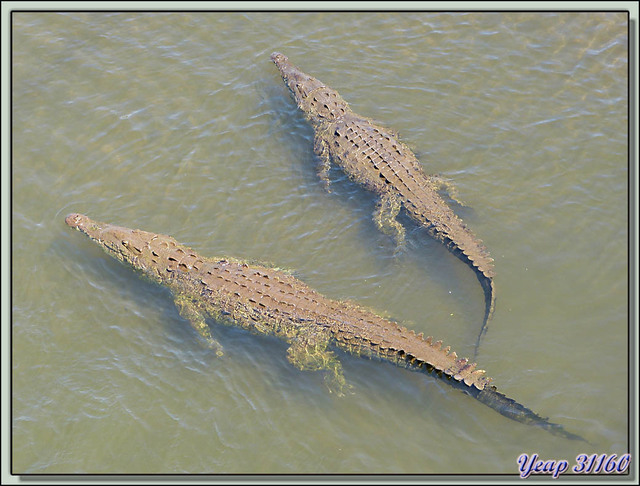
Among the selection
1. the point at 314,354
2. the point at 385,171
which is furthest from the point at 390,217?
the point at 314,354

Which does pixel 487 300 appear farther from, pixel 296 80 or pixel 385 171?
pixel 296 80

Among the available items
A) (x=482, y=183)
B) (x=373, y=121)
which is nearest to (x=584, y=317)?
(x=482, y=183)

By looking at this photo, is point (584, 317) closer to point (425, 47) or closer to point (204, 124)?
point (425, 47)

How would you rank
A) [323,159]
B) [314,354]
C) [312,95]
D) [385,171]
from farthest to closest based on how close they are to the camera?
[312,95]
[323,159]
[385,171]
[314,354]

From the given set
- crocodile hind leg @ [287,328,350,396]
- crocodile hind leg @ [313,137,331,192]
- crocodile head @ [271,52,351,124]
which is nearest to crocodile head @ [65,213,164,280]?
crocodile hind leg @ [287,328,350,396]

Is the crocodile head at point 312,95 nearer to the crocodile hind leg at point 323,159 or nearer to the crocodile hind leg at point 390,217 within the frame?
the crocodile hind leg at point 323,159

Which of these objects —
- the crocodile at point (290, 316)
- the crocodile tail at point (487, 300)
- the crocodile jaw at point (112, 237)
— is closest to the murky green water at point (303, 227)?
the crocodile tail at point (487, 300)
